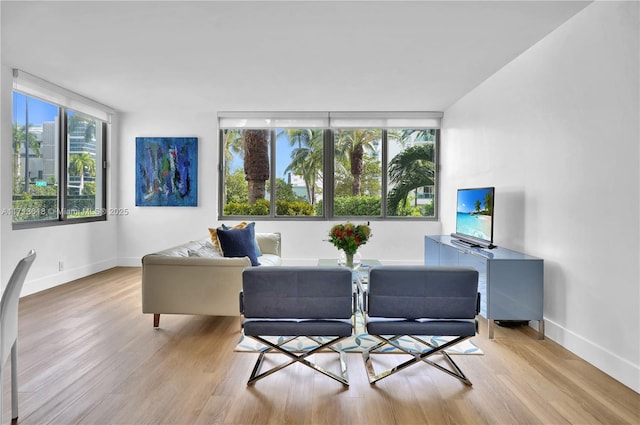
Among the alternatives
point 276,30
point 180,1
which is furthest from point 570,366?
point 180,1

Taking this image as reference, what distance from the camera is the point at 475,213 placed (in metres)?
4.52

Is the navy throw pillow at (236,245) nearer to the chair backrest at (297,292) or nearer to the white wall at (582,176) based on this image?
the chair backrest at (297,292)


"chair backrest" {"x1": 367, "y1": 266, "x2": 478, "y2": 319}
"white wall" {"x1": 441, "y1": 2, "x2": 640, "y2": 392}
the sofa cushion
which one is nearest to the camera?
"chair backrest" {"x1": 367, "y1": 266, "x2": 478, "y2": 319}

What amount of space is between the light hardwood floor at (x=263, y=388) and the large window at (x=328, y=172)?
11.4ft

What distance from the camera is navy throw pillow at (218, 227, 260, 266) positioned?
14.2 feet

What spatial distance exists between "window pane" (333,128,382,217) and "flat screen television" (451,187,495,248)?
2008mm

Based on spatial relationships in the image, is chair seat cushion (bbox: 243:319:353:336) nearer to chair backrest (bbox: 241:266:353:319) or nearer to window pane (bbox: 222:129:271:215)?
chair backrest (bbox: 241:266:353:319)

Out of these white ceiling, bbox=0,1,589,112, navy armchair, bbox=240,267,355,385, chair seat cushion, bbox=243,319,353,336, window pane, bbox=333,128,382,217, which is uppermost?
white ceiling, bbox=0,1,589,112

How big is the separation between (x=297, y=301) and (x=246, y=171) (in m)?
4.72

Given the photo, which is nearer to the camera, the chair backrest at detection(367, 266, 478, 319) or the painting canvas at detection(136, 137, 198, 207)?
the chair backrest at detection(367, 266, 478, 319)

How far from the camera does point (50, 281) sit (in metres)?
5.24

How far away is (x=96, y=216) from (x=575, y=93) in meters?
6.45

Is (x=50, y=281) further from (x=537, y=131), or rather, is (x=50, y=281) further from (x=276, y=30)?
(x=537, y=131)

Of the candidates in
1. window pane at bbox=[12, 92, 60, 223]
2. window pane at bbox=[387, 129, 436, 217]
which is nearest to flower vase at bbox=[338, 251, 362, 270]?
window pane at bbox=[387, 129, 436, 217]
